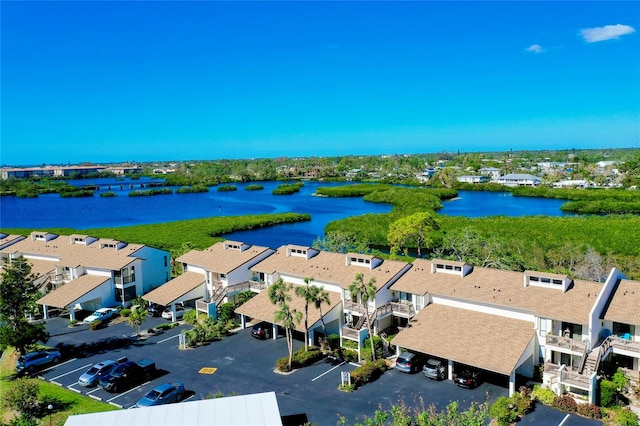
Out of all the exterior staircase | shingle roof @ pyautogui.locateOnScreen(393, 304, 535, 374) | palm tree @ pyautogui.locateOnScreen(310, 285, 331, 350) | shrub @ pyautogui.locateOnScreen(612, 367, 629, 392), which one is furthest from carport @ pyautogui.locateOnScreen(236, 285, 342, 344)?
shrub @ pyautogui.locateOnScreen(612, 367, 629, 392)

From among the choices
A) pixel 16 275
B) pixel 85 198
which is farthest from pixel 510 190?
pixel 16 275

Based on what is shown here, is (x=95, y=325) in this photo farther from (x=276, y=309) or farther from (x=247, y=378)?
(x=247, y=378)

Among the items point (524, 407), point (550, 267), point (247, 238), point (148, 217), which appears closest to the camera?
point (524, 407)

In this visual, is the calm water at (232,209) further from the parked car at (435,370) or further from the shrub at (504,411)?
the shrub at (504,411)

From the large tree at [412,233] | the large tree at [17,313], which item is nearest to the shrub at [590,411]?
the large tree at [17,313]

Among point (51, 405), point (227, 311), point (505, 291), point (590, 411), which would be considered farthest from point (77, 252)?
point (590, 411)

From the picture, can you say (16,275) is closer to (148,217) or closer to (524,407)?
(524,407)
